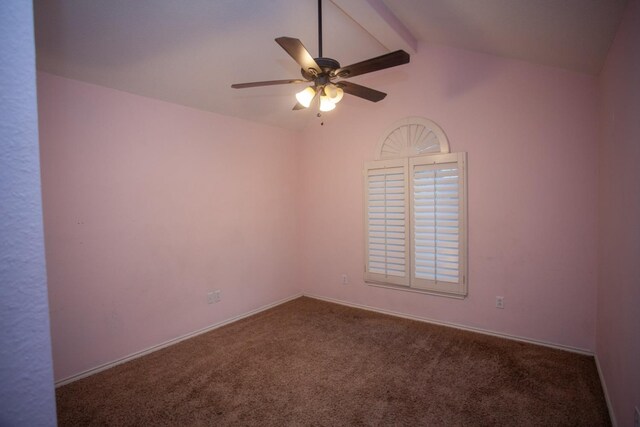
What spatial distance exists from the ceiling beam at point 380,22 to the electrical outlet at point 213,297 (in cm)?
311

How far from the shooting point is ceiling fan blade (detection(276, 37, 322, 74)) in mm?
1757

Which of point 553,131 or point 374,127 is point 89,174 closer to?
point 374,127

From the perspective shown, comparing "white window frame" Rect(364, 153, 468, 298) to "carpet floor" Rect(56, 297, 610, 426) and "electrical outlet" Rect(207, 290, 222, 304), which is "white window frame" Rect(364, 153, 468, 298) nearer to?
"carpet floor" Rect(56, 297, 610, 426)

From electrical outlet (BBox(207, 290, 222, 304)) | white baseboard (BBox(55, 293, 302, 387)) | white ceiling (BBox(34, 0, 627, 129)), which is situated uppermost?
white ceiling (BBox(34, 0, 627, 129))

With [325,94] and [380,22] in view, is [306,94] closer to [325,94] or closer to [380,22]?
[325,94]

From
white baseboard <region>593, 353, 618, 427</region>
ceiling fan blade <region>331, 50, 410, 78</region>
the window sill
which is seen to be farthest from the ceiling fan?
white baseboard <region>593, 353, 618, 427</region>

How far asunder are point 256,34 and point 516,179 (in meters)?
2.79

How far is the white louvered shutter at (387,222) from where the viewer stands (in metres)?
3.72

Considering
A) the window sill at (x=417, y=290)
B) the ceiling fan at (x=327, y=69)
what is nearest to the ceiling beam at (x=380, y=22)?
the ceiling fan at (x=327, y=69)

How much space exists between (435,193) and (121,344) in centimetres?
344

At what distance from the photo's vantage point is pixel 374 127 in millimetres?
3965

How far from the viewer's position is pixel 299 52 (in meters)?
1.89

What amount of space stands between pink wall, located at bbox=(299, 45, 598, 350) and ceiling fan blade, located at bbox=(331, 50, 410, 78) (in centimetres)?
165

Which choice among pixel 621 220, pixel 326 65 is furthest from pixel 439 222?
pixel 326 65
